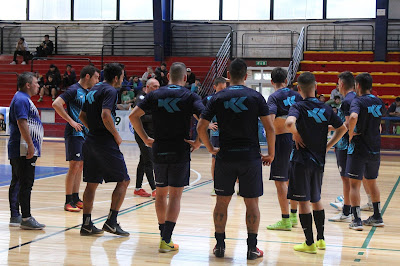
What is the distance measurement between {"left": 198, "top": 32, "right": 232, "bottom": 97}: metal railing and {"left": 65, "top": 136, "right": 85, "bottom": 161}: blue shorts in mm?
14516

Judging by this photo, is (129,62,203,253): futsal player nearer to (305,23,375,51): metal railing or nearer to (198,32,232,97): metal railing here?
(198,32,232,97): metal railing

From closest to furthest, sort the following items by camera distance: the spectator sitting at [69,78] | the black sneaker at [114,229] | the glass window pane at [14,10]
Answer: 1. the black sneaker at [114,229]
2. the spectator sitting at [69,78]
3. the glass window pane at [14,10]

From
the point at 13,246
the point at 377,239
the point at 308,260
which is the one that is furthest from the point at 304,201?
the point at 13,246

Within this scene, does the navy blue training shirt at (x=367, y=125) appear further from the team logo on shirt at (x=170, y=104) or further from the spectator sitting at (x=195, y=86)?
the spectator sitting at (x=195, y=86)

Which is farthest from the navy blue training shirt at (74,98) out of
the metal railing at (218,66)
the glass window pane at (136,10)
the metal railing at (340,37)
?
the glass window pane at (136,10)

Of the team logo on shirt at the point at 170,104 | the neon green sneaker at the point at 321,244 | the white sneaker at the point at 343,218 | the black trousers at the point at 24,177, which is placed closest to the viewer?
the team logo on shirt at the point at 170,104

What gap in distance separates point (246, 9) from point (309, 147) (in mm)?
19989

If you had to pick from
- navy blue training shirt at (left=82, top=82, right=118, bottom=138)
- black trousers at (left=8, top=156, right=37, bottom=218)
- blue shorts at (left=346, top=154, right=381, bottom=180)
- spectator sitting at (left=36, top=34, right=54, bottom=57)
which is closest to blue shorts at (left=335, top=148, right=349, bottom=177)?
blue shorts at (left=346, top=154, right=381, bottom=180)

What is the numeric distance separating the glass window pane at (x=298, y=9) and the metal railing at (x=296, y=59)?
109cm

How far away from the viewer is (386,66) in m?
A: 22.7

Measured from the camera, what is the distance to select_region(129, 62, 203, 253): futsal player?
5793mm

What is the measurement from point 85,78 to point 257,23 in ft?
58.7

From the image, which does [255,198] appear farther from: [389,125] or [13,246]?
[389,125]

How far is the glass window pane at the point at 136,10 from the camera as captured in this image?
26203 millimetres
